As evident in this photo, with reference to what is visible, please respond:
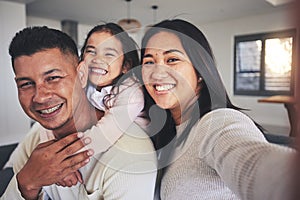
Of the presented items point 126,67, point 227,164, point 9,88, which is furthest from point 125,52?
point 9,88

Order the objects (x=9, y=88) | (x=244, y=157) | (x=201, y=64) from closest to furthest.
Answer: (x=244, y=157) → (x=201, y=64) → (x=9, y=88)

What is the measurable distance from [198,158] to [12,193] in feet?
1.13

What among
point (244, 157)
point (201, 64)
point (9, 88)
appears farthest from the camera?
point (9, 88)

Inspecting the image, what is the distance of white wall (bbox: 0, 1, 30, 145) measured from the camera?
610 millimetres

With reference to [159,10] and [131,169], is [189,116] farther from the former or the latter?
[159,10]

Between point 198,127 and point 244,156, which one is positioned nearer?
point 244,156

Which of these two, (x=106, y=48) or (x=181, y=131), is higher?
(x=106, y=48)

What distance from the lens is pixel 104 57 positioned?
0.44 meters

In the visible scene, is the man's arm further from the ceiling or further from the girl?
the ceiling

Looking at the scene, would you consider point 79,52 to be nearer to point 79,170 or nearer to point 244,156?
point 79,170

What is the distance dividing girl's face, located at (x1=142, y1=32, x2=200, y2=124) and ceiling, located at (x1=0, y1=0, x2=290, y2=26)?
108mm

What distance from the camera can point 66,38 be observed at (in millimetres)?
452

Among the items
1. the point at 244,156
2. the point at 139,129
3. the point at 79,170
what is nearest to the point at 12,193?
the point at 79,170

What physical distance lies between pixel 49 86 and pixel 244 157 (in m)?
0.33
